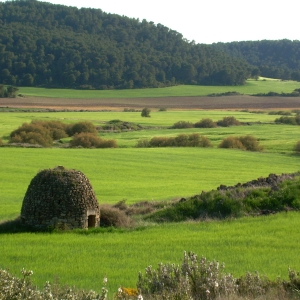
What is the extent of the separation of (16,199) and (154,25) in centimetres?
17469

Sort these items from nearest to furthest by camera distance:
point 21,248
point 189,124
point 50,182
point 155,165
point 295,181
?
point 21,248 → point 50,182 → point 295,181 → point 155,165 → point 189,124

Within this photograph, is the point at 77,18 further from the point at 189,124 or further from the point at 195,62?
the point at 189,124

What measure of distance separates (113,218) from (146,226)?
141 cm

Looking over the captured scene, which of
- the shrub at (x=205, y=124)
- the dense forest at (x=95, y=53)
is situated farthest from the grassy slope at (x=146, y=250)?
the dense forest at (x=95, y=53)

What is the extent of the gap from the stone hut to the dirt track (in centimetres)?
7923

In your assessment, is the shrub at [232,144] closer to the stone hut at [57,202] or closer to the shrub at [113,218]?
the shrub at [113,218]

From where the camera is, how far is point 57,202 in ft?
57.0

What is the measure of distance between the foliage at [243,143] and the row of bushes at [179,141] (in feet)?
6.88

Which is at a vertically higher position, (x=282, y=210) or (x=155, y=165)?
(x=282, y=210)

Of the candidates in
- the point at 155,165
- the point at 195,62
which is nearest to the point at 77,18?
the point at 195,62

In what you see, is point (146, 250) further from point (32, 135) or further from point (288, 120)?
point (288, 120)

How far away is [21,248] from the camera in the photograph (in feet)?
47.5

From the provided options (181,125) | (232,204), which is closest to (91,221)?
(232,204)

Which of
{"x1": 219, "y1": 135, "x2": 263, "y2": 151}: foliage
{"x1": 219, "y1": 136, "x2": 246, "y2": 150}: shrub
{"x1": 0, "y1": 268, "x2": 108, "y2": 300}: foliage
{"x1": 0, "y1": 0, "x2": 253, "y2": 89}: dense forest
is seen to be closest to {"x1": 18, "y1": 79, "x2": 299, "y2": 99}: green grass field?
{"x1": 0, "y1": 0, "x2": 253, "y2": 89}: dense forest
